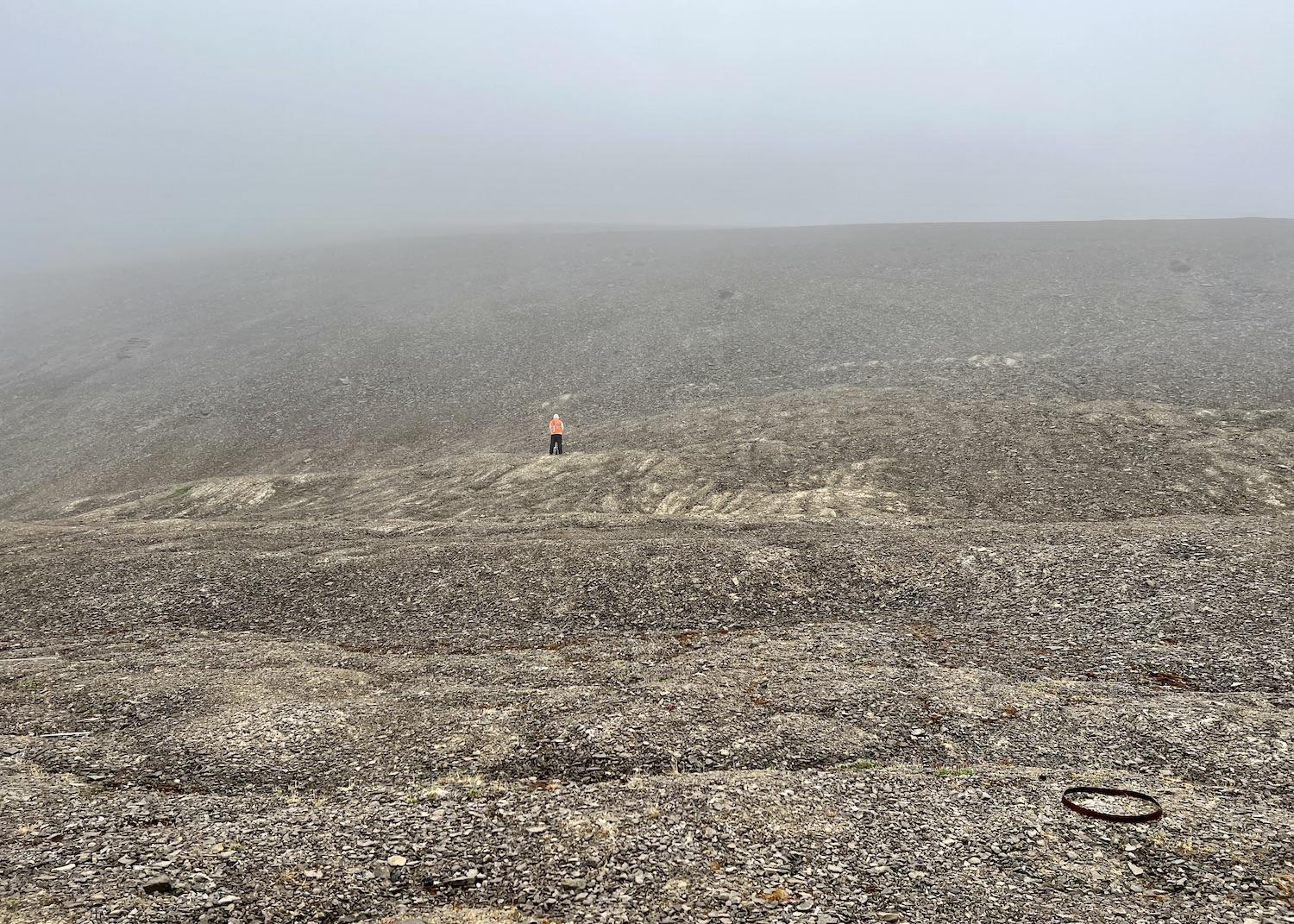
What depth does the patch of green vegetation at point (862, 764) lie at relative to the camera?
945 cm

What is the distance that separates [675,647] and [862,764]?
4815 mm

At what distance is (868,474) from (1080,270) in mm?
42224

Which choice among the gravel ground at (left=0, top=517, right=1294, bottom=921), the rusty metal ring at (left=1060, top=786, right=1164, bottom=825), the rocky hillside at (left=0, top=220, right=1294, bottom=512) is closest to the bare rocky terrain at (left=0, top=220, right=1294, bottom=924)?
the gravel ground at (left=0, top=517, right=1294, bottom=921)

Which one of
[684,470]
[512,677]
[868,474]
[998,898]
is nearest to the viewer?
[998,898]

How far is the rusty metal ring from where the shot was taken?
7855 mm

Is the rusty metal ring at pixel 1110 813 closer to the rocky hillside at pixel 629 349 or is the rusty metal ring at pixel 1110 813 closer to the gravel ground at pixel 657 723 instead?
the gravel ground at pixel 657 723

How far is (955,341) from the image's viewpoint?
137 ft

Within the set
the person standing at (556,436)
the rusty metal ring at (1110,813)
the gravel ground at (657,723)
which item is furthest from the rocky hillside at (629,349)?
the rusty metal ring at (1110,813)

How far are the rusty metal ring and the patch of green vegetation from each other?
2.21m

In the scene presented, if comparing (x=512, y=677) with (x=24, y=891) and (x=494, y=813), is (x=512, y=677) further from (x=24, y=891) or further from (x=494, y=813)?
(x=24, y=891)

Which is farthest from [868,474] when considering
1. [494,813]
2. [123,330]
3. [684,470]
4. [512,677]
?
[123,330]

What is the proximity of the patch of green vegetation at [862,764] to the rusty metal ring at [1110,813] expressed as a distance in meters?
2.21

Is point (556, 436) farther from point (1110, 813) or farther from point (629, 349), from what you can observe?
point (1110, 813)

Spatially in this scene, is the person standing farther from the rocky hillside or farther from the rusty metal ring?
the rusty metal ring
